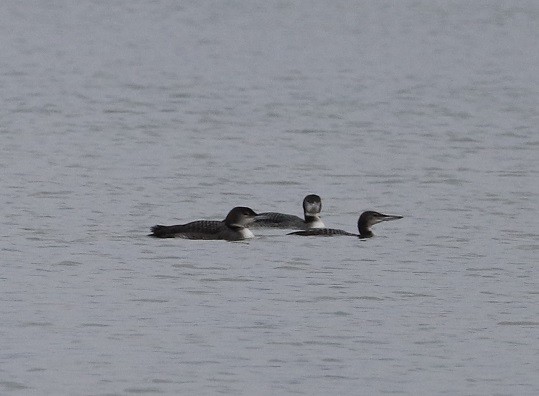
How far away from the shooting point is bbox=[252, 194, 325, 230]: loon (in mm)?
16188

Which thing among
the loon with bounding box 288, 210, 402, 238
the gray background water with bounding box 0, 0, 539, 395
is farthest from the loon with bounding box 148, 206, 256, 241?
the loon with bounding box 288, 210, 402, 238

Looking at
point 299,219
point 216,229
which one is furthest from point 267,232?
point 216,229

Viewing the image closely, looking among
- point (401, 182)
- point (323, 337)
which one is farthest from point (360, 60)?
point (323, 337)

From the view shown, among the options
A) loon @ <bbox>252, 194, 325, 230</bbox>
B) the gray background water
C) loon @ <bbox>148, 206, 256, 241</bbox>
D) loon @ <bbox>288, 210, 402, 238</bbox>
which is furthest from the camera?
loon @ <bbox>252, 194, 325, 230</bbox>

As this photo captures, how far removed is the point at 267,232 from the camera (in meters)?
16.1

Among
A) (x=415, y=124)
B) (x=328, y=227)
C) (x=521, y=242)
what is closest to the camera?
(x=521, y=242)

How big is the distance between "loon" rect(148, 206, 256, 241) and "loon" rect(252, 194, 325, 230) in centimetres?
41

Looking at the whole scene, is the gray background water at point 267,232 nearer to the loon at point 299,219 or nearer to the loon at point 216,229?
the loon at point 216,229

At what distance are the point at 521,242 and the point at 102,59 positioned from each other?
26.8 m

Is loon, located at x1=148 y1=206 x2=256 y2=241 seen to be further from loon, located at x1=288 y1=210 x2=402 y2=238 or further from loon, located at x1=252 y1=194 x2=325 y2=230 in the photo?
loon, located at x1=288 y1=210 x2=402 y2=238

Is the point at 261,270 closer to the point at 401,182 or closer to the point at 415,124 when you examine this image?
the point at 401,182

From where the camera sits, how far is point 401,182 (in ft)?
63.9

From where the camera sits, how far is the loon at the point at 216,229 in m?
15.1

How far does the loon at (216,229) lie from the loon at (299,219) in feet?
1.36
